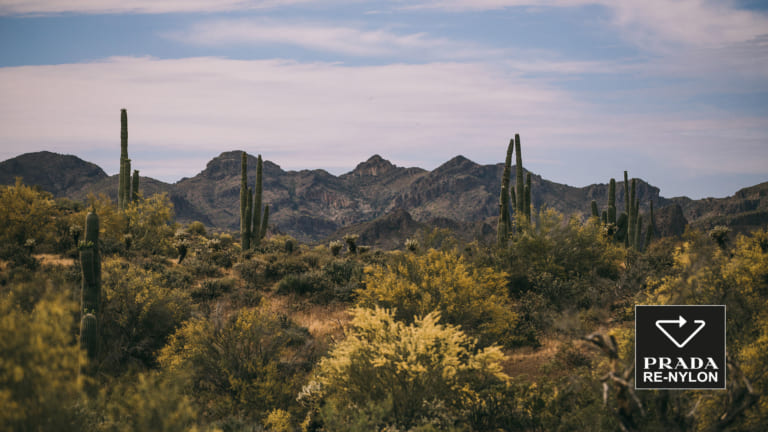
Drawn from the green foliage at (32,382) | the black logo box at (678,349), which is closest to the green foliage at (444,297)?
the black logo box at (678,349)

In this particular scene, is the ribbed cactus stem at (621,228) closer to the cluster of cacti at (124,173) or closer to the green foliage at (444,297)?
the green foliage at (444,297)

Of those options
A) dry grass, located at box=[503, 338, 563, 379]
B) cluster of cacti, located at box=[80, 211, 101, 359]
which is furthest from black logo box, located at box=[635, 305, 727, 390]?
cluster of cacti, located at box=[80, 211, 101, 359]

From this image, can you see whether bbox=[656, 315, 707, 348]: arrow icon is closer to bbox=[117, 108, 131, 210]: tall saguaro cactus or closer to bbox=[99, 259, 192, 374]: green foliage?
bbox=[99, 259, 192, 374]: green foliage

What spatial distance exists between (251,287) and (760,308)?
20.7 meters

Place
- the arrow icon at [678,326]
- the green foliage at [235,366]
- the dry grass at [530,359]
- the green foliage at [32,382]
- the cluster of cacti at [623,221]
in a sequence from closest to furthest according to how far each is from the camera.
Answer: the green foliage at [32,382] → the arrow icon at [678,326] → the green foliage at [235,366] → the dry grass at [530,359] → the cluster of cacti at [623,221]

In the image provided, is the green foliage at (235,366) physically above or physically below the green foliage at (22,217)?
below

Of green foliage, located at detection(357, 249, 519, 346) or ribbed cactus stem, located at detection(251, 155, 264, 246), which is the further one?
ribbed cactus stem, located at detection(251, 155, 264, 246)

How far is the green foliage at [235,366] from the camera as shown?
14.1 m

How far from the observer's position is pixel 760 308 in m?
12.6

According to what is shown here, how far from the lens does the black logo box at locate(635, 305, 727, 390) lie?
9039 millimetres

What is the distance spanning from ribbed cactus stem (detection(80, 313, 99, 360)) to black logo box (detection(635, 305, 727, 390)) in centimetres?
1429

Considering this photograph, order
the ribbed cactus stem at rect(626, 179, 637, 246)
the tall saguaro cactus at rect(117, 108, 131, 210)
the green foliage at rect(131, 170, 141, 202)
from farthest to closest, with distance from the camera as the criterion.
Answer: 1. the green foliage at rect(131, 170, 141, 202)
2. the ribbed cactus stem at rect(626, 179, 637, 246)
3. the tall saguaro cactus at rect(117, 108, 131, 210)

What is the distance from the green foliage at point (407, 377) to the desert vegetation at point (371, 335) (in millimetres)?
50

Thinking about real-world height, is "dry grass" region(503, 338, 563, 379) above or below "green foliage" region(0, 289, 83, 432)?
below
